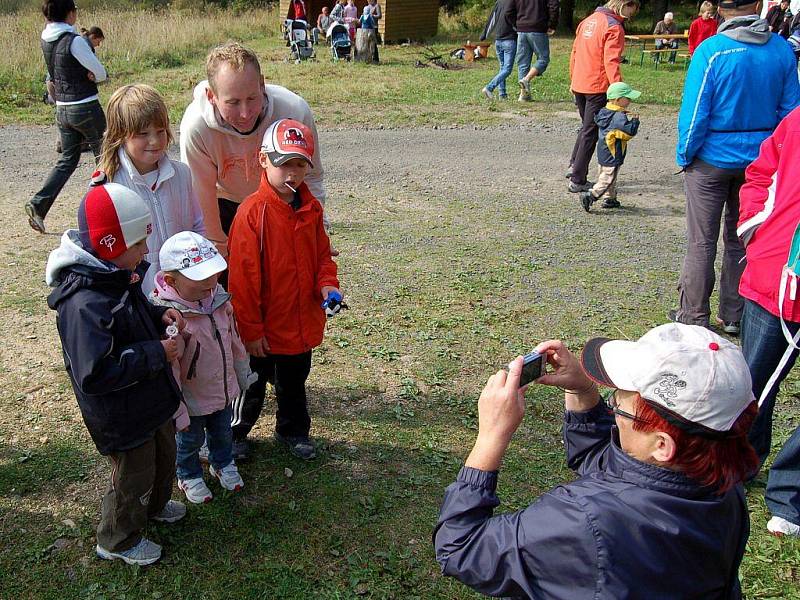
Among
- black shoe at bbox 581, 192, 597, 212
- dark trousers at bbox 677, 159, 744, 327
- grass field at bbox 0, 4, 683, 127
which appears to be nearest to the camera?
dark trousers at bbox 677, 159, 744, 327

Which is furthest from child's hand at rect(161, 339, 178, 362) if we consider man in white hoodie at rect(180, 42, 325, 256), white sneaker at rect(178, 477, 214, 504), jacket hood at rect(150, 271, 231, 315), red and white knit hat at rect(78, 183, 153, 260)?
man in white hoodie at rect(180, 42, 325, 256)

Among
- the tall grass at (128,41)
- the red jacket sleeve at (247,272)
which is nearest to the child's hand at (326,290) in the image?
the red jacket sleeve at (247,272)

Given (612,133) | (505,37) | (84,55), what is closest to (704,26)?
(505,37)

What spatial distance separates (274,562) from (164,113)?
6.61ft

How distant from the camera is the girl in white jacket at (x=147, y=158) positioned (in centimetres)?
309

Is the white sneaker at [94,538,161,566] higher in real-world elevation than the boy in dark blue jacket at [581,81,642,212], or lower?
lower

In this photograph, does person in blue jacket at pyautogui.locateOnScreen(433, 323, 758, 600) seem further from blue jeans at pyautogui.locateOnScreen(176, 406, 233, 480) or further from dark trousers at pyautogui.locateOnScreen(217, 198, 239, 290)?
dark trousers at pyautogui.locateOnScreen(217, 198, 239, 290)

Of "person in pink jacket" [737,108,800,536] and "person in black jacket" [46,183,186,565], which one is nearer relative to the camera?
"person in black jacket" [46,183,186,565]

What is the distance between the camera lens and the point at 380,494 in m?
3.48

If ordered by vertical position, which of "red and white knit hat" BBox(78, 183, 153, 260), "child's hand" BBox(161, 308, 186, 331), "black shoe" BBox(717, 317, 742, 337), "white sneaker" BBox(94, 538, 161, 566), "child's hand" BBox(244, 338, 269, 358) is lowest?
"white sneaker" BBox(94, 538, 161, 566)

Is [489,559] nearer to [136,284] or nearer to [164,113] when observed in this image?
[136,284]

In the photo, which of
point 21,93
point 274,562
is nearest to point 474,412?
point 274,562

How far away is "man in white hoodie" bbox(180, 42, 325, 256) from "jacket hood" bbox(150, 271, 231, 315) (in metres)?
0.75

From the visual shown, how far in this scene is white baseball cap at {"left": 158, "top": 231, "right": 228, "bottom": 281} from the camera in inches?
111
